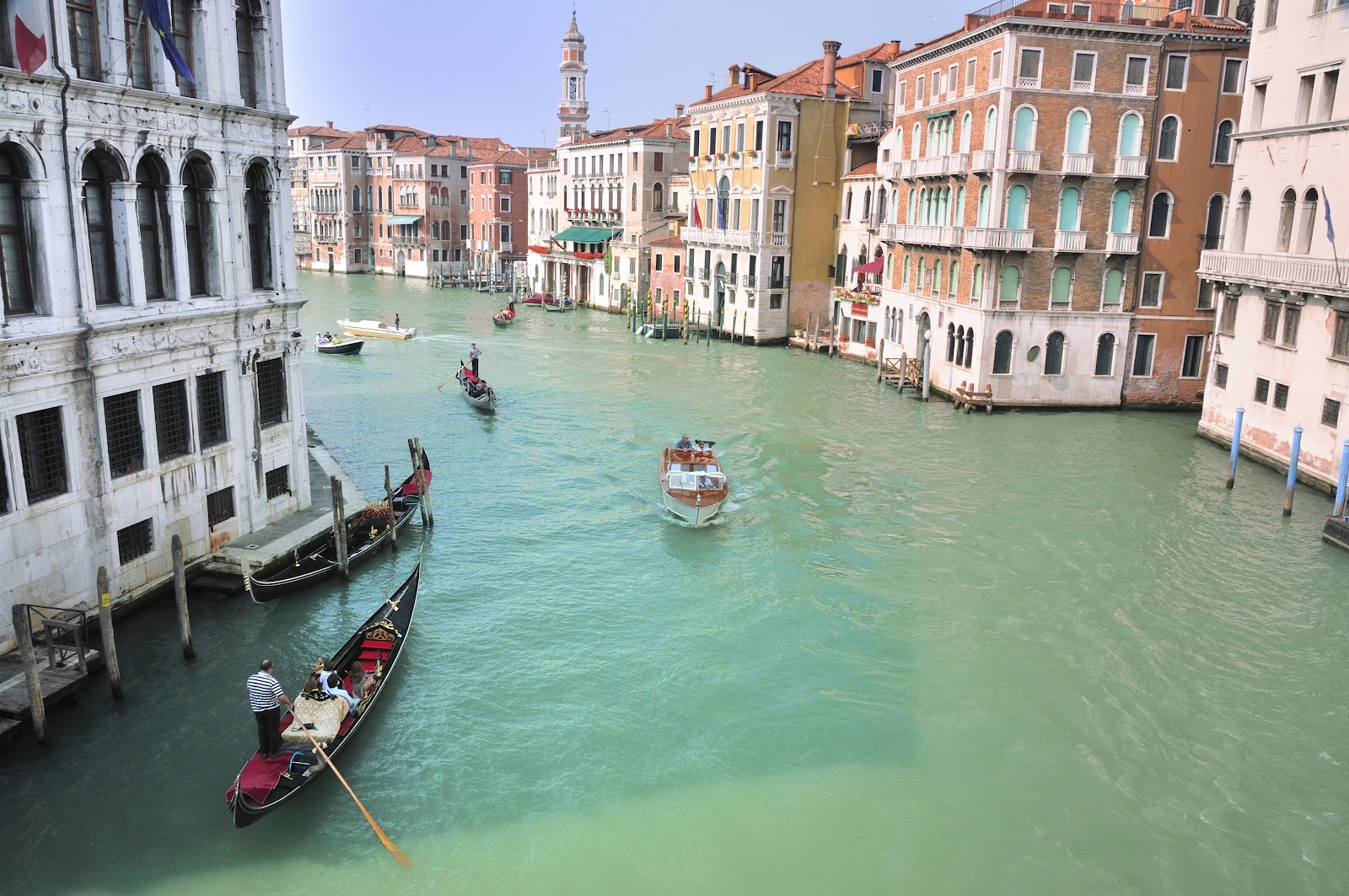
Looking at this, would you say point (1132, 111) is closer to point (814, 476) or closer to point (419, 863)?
point (814, 476)

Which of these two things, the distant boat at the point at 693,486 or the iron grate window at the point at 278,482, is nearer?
the iron grate window at the point at 278,482

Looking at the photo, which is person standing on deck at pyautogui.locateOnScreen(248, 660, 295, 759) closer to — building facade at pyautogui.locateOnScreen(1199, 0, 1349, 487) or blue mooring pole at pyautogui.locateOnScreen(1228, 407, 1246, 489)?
blue mooring pole at pyautogui.locateOnScreen(1228, 407, 1246, 489)

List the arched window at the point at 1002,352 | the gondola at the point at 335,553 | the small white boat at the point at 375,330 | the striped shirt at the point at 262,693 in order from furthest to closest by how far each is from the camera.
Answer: the small white boat at the point at 375,330
the arched window at the point at 1002,352
the gondola at the point at 335,553
the striped shirt at the point at 262,693

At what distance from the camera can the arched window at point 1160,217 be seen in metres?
27.3

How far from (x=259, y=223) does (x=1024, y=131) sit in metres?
19.8

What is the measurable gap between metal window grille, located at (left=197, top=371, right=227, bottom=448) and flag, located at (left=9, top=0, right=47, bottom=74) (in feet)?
14.4

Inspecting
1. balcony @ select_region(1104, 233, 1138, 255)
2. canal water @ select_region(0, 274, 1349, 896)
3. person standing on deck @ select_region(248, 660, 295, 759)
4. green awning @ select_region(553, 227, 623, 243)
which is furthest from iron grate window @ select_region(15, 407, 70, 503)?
green awning @ select_region(553, 227, 623, 243)

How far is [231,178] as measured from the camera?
1425 centimetres

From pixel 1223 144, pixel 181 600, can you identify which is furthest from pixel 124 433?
pixel 1223 144

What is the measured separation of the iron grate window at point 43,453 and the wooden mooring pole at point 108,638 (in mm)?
1189

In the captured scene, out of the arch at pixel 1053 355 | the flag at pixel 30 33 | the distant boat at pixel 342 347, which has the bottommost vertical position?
the distant boat at pixel 342 347

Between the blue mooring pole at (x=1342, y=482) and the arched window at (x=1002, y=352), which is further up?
the arched window at (x=1002, y=352)

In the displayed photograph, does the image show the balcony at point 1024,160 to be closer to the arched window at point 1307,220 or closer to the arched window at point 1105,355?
the arched window at point 1105,355

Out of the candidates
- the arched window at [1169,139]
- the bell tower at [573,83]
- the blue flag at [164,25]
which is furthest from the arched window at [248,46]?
the bell tower at [573,83]
